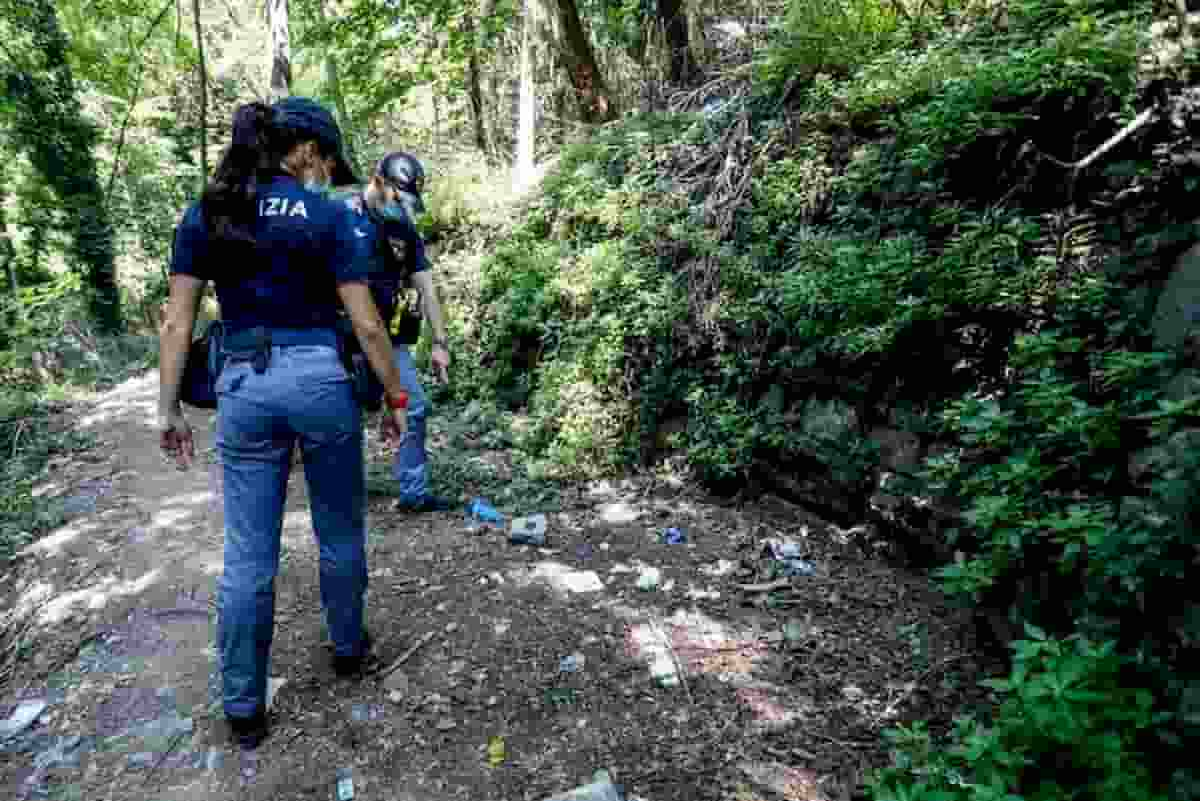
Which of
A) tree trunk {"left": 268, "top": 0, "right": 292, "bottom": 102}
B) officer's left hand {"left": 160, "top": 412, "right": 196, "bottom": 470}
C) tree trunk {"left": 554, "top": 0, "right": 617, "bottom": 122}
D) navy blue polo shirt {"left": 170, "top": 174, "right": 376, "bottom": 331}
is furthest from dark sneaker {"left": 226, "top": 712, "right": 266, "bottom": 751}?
tree trunk {"left": 554, "top": 0, "right": 617, "bottom": 122}

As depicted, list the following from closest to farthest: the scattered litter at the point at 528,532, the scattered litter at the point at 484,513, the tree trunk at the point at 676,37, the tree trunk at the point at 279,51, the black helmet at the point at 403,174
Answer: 1. the scattered litter at the point at 528,532
2. the black helmet at the point at 403,174
3. the scattered litter at the point at 484,513
4. the tree trunk at the point at 279,51
5. the tree trunk at the point at 676,37

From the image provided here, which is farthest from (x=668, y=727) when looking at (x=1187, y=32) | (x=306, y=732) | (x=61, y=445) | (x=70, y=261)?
(x=70, y=261)

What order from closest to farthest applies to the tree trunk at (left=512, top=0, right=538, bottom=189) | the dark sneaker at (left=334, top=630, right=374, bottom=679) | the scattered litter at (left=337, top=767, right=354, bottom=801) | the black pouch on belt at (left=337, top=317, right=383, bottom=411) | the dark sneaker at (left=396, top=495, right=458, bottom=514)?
1. the scattered litter at (left=337, top=767, right=354, bottom=801)
2. the black pouch on belt at (left=337, top=317, right=383, bottom=411)
3. the dark sneaker at (left=334, top=630, right=374, bottom=679)
4. the dark sneaker at (left=396, top=495, right=458, bottom=514)
5. the tree trunk at (left=512, top=0, right=538, bottom=189)

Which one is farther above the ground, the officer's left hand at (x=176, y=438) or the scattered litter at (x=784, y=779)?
the officer's left hand at (x=176, y=438)

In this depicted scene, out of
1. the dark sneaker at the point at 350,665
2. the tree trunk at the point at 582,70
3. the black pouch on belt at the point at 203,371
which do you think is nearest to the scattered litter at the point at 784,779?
the dark sneaker at the point at 350,665

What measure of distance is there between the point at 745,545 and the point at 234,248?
292 cm

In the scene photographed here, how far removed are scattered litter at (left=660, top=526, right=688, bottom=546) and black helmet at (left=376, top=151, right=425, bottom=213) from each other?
2547mm

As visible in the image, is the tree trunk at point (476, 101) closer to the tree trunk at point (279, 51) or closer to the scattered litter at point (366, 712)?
the tree trunk at point (279, 51)

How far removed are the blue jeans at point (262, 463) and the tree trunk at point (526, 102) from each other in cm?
667

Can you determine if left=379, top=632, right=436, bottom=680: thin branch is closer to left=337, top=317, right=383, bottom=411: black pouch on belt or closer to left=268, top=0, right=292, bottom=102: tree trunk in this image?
left=337, top=317, right=383, bottom=411: black pouch on belt

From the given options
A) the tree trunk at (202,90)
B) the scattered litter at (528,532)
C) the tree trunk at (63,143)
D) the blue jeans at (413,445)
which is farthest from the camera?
the tree trunk at (63,143)

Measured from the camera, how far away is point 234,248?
2.33m

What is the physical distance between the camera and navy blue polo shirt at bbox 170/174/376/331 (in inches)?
92.5

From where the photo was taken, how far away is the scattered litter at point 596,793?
2201 mm
